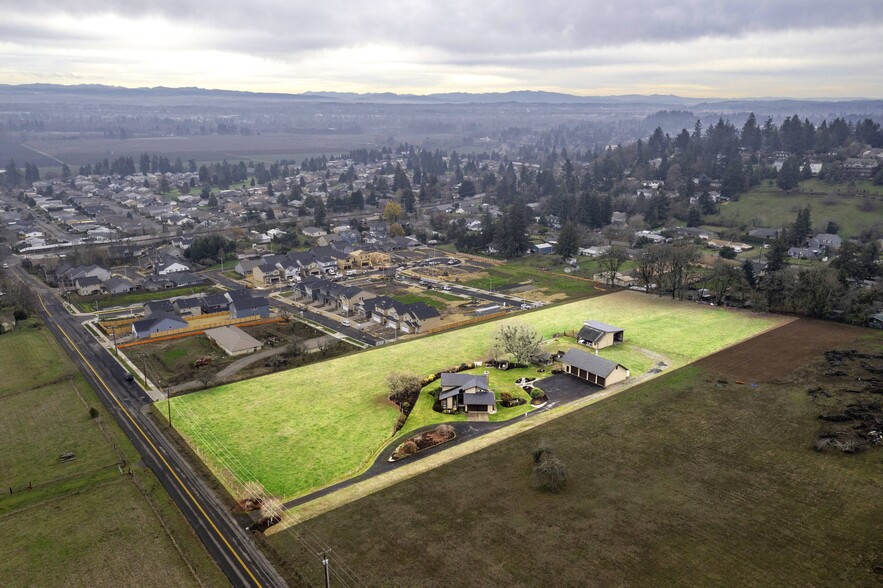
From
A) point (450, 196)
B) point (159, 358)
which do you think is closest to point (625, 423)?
point (159, 358)

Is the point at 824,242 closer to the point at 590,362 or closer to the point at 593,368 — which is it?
the point at 590,362

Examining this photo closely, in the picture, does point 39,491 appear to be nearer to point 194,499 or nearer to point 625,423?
point 194,499

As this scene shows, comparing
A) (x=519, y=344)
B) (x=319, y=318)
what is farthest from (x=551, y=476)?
(x=319, y=318)

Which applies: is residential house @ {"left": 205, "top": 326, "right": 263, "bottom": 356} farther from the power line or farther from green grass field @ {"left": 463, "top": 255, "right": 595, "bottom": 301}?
green grass field @ {"left": 463, "top": 255, "right": 595, "bottom": 301}

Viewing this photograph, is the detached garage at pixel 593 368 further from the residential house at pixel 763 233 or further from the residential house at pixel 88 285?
the residential house at pixel 763 233

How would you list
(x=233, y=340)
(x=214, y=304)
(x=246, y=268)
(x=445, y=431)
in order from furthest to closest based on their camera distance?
(x=246, y=268)
(x=214, y=304)
(x=233, y=340)
(x=445, y=431)

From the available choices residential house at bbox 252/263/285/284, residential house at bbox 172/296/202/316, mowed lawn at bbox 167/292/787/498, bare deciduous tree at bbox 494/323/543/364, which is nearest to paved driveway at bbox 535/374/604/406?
bare deciduous tree at bbox 494/323/543/364

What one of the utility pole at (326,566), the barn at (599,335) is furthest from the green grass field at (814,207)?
the utility pole at (326,566)
